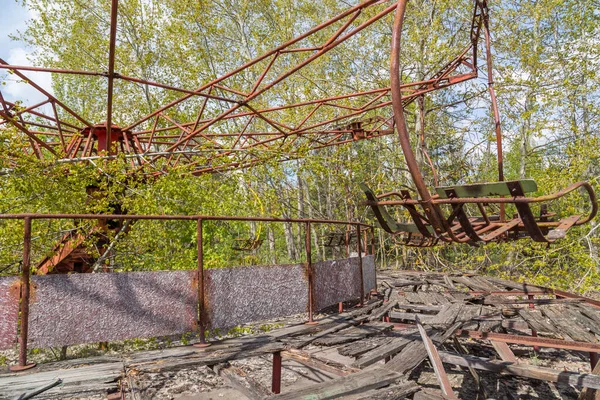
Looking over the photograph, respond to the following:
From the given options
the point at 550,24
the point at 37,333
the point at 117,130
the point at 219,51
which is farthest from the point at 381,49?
the point at 37,333

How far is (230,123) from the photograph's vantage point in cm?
2028

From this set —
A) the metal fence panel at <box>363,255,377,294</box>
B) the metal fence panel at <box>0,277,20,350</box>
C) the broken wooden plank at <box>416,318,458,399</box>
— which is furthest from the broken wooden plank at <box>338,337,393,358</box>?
the metal fence panel at <box>0,277,20,350</box>

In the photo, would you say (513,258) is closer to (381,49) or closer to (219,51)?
(381,49)

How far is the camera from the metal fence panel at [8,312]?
3795 mm

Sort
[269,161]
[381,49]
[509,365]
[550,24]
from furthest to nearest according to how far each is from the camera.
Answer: [381,49] < [550,24] < [269,161] < [509,365]

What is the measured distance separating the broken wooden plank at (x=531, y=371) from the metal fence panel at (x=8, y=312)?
495 centimetres

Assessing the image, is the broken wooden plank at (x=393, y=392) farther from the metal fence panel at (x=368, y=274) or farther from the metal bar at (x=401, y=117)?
the metal fence panel at (x=368, y=274)

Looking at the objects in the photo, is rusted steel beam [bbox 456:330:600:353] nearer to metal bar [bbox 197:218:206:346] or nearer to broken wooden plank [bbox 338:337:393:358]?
broken wooden plank [bbox 338:337:393:358]

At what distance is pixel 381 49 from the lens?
17.2 m

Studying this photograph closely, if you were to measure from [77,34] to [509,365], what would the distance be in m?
21.2

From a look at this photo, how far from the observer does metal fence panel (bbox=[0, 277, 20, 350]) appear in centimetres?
379

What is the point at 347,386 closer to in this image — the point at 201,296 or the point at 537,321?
the point at 201,296

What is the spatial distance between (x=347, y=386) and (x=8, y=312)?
3384mm

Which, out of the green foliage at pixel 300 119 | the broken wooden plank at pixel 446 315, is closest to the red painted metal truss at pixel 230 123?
the green foliage at pixel 300 119
